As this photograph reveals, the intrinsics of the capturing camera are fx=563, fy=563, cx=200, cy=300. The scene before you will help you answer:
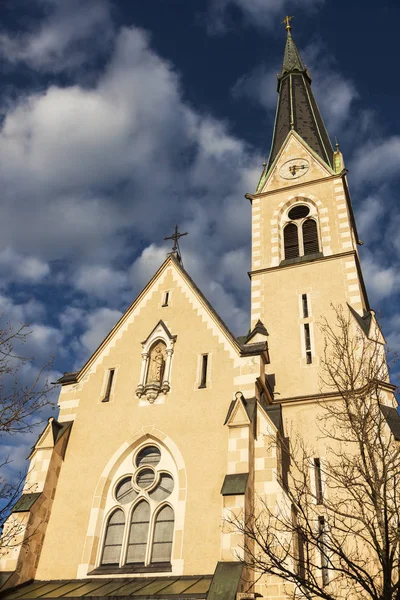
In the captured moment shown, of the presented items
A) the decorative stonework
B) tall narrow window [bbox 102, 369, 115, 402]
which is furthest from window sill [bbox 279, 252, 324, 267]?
tall narrow window [bbox 102, 369, 115, 402]

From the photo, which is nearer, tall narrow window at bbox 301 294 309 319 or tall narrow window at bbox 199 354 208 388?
tall narrow window at bbox 199 354 208 388

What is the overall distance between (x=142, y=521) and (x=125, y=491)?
111cm

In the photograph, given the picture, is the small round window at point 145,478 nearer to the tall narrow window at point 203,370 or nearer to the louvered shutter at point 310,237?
the tall narrow window at point 203,370

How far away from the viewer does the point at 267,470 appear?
15.3 meters

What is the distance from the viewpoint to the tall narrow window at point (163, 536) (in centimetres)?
1506

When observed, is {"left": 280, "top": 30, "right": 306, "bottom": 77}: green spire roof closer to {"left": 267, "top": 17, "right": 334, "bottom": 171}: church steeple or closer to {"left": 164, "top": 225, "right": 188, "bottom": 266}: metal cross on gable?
{"left": 267, "top": 17, "right": 334, "bottom": 171}: church steeple

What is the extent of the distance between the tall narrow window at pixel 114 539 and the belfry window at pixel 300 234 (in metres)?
13.5

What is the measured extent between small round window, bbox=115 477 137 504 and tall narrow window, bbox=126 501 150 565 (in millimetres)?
373

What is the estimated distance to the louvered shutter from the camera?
2484 centimetres

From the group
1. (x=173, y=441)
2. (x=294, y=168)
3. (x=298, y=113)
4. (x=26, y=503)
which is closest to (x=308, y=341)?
(x=173, y=441)

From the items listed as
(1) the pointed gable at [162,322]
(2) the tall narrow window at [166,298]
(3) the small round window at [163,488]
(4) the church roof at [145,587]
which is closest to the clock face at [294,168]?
(1) the pointed gable at [162,322]

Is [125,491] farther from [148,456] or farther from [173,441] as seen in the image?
[173,441]

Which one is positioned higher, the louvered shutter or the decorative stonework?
the louvered shutter

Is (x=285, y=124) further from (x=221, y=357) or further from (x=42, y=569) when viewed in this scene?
(x=42, y=569)
